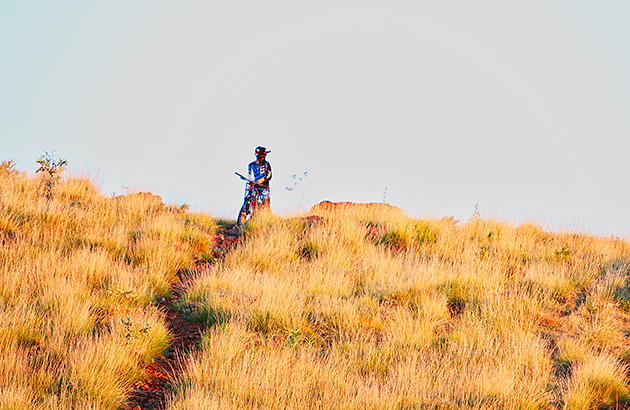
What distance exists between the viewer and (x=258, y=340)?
711 centimetres

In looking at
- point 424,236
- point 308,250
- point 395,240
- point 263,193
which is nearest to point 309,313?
point 308,250

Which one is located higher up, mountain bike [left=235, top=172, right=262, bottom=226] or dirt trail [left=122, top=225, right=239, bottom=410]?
mountain bike [left=235, top=172, right=262, bottom=226]

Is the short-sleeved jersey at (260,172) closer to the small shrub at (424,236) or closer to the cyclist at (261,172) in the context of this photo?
the cyclist at (261,172)

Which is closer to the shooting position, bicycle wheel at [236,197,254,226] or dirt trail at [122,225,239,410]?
dirt trail at [122,225,239,410]

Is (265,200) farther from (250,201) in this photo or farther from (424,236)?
(424,236)

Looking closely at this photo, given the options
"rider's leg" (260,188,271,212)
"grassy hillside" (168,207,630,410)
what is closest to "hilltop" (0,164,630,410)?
"grassy hillside" (168,207,630,410)

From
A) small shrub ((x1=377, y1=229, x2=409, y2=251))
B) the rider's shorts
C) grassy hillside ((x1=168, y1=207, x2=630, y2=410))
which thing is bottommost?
grassy hillside ((x1=168, y1=207, x2=630, y2=410))

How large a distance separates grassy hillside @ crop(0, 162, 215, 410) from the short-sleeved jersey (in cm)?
156

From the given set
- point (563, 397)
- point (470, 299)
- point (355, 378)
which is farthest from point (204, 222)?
point (563, 397)

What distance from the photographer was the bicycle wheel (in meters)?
13.9

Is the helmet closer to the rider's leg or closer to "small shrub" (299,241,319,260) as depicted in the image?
the rider's leg

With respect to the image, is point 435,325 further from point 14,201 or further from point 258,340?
point 14,201

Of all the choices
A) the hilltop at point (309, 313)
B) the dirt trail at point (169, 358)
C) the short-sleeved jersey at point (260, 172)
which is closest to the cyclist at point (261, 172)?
the short-sleeved jersey at point (260, 172)

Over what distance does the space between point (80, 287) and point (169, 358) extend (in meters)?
1.89
